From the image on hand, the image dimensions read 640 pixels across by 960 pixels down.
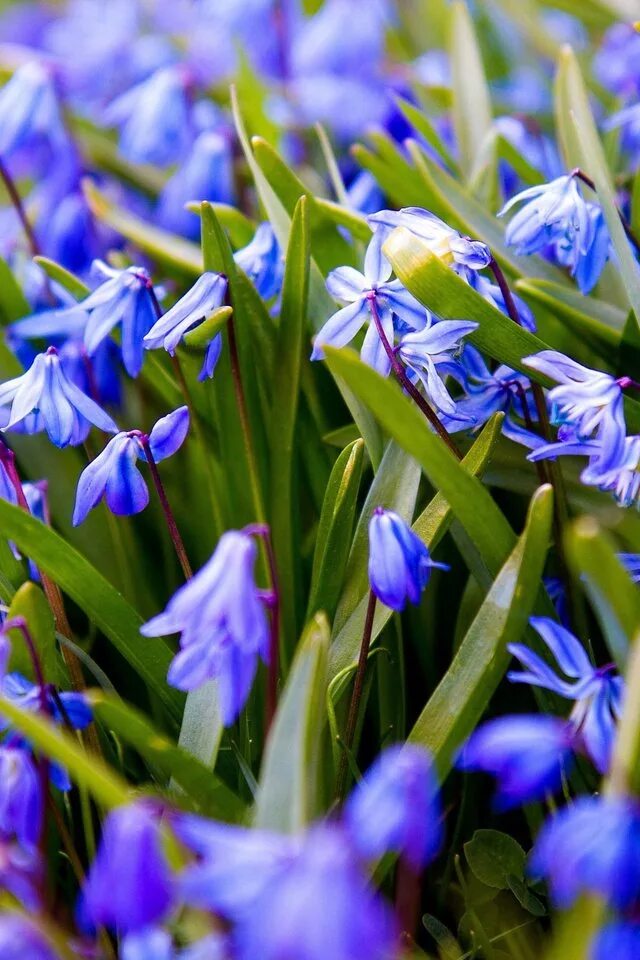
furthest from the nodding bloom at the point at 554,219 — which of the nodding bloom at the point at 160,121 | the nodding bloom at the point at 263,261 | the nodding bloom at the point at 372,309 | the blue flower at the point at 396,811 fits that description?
the nodding bloom at the point at 160,121

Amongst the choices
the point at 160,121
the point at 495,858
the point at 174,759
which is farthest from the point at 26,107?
the point at 495,858

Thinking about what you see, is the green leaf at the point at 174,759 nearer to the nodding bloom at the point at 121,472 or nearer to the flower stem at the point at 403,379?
the nodding bloom at the point at 121,472

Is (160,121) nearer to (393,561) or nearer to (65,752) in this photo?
(393,561)

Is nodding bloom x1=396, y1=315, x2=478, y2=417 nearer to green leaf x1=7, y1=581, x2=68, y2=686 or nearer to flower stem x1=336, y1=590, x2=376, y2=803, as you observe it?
flower stem x1=336, y1=590, x2=376, y2=803

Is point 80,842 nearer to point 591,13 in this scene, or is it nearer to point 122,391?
point 122,391

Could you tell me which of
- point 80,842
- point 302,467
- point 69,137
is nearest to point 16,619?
point 80,842
